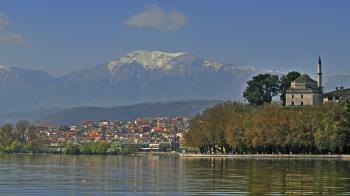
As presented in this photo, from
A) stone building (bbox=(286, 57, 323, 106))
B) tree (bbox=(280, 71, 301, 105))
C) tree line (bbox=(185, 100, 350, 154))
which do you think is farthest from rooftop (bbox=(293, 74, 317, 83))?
tree line (bbox=(185, 100, 350, 154))

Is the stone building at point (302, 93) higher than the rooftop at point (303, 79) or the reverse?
the reverse

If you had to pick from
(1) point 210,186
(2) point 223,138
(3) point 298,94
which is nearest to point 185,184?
(1) point 210,186

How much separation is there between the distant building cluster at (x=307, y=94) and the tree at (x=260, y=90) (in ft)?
12.4

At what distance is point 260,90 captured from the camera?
591 ft

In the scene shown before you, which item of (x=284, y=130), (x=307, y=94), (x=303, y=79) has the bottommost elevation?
(x=284, y=130)

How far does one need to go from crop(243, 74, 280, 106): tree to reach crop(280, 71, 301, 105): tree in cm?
414

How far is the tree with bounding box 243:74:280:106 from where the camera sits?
179125 millimetres

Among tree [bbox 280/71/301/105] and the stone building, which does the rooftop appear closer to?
the stone building

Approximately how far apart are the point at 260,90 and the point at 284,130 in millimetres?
36232

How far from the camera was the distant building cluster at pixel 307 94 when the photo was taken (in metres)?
181

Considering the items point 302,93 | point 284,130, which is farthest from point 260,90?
point 284,130

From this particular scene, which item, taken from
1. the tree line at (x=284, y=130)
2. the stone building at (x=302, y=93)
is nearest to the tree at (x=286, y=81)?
the stone building at (x=302, y=93)

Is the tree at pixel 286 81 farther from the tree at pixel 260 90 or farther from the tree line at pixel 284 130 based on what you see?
the tree line at pixel 284 130

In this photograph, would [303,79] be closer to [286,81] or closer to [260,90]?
[286,81]
